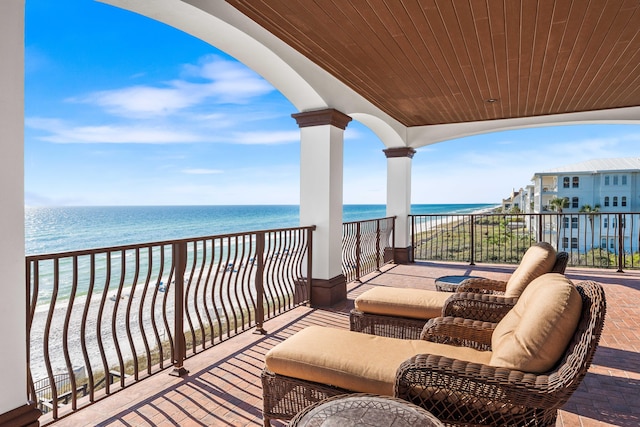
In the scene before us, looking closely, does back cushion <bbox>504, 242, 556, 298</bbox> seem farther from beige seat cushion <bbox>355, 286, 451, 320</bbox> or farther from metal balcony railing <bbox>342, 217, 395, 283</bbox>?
metal balcony railing <bbox>342, 217, 395, 283</bbox>

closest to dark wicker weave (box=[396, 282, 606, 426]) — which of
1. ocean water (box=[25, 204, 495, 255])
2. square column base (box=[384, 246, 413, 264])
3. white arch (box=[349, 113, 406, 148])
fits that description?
white arch (box=[349, 113, 406, 148])

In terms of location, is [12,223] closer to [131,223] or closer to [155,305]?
[155,305]

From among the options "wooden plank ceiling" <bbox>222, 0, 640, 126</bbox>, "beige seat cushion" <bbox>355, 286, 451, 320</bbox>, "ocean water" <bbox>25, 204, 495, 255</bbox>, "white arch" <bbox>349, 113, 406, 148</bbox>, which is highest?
"wooden plank ceiling" <bbox>222, 0, 640, 126</bbox>

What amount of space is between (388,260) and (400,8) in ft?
18.5

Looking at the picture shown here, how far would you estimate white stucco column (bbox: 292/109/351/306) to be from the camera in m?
4.57

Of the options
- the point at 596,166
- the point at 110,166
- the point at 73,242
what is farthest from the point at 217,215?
the point at 596,166

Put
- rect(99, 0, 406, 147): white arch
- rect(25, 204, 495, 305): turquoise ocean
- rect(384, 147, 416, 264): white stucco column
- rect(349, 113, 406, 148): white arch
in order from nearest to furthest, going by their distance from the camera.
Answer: rect(99, 0, 406, 147): white arch → rect(349, 113, 406, 148): white arch → rect(384, 147, 416, 264): white stucco column → rect(25, 204, 495, 305): turquoise ocean

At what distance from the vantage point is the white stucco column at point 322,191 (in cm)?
457

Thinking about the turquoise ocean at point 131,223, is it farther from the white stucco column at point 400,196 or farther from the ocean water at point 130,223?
the white stucco column at point 400,196

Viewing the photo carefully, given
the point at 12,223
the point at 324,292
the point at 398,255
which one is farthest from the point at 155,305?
the point at 398,255

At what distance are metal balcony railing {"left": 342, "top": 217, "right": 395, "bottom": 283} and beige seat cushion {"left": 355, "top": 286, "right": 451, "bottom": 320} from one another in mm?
2310

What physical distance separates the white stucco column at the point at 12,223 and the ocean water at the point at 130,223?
28.6m

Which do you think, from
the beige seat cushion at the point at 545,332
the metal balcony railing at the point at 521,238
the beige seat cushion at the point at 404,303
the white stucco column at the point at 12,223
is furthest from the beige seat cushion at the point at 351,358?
the metal balcony railing at the point at 521,238

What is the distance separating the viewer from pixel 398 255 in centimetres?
776
